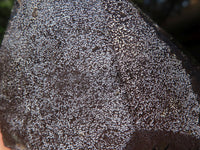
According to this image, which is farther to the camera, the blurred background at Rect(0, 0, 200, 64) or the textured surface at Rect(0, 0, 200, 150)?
the blurred background at Rect(0, 0, 200, 64)

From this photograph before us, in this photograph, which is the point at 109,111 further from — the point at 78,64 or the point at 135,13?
the point at 135,13

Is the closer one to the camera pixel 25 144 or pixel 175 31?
pixel 25 144

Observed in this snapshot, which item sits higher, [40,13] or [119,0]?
[119,0]

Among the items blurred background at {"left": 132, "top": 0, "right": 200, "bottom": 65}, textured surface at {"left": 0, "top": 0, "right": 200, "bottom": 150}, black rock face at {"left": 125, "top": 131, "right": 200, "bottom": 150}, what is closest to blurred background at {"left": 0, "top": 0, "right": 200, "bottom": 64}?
blurred background at {"left": 132, "top": 0, "right": 200, "bottom": 65}

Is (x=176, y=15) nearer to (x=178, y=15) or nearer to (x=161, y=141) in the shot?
(x=178, y=15)

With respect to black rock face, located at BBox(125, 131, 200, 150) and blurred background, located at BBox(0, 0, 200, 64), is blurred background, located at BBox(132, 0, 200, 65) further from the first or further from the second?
black rock face, located at BBox(125, 131, 200, 150)

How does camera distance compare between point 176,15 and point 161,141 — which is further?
point 176,15

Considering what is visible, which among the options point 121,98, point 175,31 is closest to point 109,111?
point 121,98

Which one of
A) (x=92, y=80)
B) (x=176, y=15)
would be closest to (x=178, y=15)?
(x=176, y=15)
